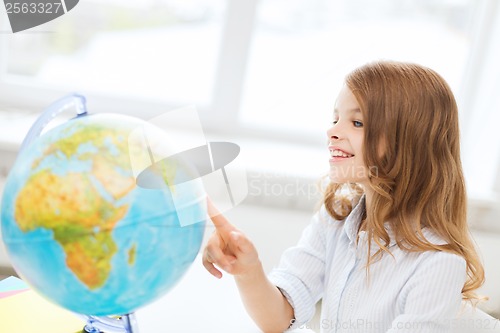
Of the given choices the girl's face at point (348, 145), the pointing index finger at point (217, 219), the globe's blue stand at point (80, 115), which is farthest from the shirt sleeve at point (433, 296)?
the globe's blue stand at point (80, 115)

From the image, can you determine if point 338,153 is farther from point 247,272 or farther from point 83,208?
point 83,208

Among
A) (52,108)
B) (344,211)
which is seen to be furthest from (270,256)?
(52,108)

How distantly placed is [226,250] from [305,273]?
0.33m

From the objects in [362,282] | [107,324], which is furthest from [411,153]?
[107,324]

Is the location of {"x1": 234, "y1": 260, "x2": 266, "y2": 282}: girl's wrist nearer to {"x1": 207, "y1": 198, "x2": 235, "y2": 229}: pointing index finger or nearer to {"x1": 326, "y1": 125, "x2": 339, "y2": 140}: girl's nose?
{"x1": 207, "y1": 198, "x2": 235, "y2": 229}: pointing index finger

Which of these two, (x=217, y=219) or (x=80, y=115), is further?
(x=217, y=219)

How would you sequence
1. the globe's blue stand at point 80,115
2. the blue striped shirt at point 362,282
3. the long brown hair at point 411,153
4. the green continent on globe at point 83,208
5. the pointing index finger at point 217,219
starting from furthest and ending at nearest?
1. the long brown hair at point 411,153
2. the blue striped shirt at point 362,282
3. the pointing index finger at point 217,219
4. the globe's blue stand at point 80,115
5. the green continent on globe at point 83,208

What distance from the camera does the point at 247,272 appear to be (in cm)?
119

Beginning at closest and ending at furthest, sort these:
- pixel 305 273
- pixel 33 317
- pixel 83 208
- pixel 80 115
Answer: pixel 83 208
pixel 80 115
pixel 33 317
pixel 305 273

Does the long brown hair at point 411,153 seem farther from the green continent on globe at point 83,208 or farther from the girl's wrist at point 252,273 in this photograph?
the green continent on globe at point 83,208

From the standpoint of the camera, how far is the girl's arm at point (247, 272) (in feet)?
3.52

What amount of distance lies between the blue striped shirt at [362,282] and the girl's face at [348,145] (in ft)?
0.47

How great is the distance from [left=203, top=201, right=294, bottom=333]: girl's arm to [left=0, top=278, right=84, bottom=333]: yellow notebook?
0.28m

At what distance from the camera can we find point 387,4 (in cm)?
269
